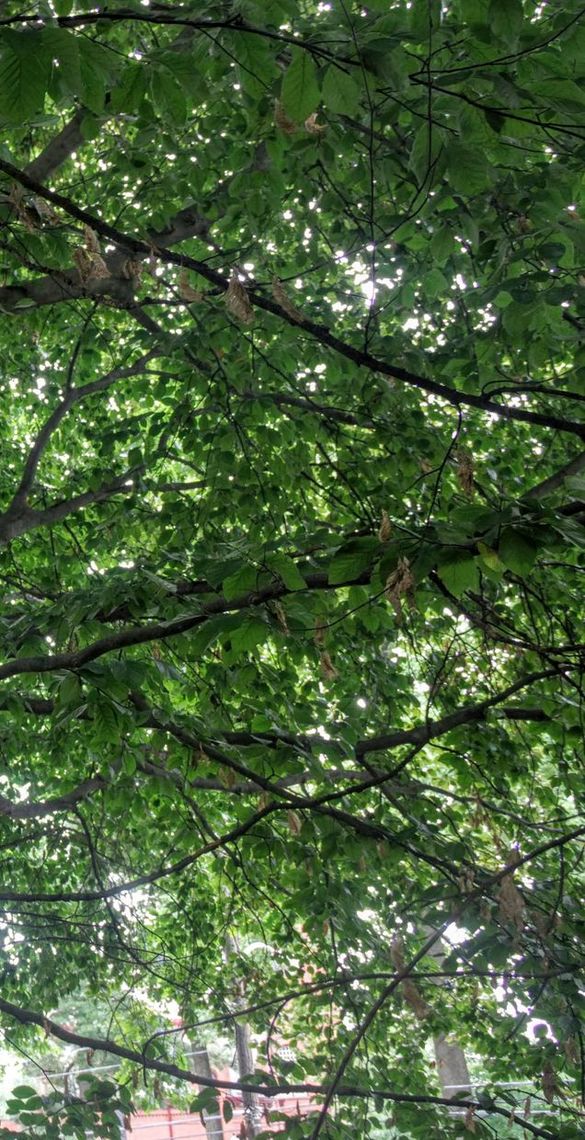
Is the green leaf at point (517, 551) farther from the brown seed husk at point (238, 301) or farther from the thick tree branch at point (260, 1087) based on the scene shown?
the thick tree branch at point (260, 1087)

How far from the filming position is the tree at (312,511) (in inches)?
81.9

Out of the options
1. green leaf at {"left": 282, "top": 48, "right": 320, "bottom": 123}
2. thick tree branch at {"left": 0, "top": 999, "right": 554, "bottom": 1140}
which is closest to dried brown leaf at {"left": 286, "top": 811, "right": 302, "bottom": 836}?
thick tree branch at {"left": 0, "top": 999, "right": 554, "bottom": 1140}

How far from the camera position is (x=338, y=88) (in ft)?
5.92

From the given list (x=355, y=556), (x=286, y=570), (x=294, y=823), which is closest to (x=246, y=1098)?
(x=294, y=823)

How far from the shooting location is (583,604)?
4.80m

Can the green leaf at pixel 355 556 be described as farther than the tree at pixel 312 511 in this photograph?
No

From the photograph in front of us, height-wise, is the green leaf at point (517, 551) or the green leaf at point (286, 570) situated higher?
the green leaf at point (286, 570)

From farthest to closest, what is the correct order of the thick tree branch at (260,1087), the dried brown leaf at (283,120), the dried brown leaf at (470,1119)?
the dried brown leaf at (470,1119) → the thick tree branch at (260,1087) → the dried brown leaf at (283,120)

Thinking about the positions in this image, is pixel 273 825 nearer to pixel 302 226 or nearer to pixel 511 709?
pixel 511 709

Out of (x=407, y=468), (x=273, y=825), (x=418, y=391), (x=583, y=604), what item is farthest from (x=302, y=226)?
(x=273, y=825)

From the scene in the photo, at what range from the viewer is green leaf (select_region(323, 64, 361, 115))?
180cm

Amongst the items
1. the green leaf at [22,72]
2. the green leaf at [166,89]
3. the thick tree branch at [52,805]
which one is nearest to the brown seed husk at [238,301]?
the green leaf at [166,89]

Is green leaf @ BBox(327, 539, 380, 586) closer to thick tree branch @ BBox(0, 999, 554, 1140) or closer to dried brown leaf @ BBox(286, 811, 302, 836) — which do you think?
thick tree branch @ BBox(0, 999, 554, 1140)

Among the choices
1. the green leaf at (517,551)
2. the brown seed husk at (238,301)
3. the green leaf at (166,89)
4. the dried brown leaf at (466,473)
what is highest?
the green leaf at (166,89)
